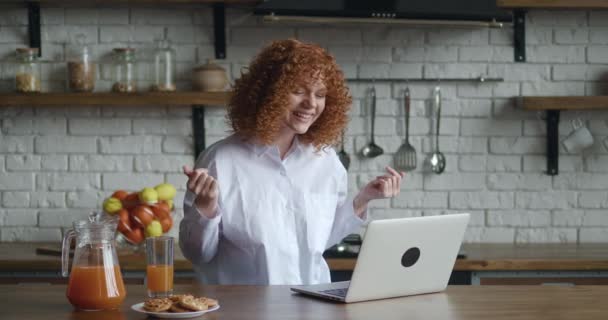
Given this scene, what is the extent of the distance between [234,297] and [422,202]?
6.40 ft

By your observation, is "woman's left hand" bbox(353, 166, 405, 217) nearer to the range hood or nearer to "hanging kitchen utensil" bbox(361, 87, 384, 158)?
the range hood

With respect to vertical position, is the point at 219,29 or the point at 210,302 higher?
the point at 219,29

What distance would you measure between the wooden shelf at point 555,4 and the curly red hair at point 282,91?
1291 millimetres

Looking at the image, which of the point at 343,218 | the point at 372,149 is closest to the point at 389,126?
the point at 372,149

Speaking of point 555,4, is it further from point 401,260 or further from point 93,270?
point 93,270

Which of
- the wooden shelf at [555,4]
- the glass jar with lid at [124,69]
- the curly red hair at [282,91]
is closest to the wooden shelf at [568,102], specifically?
the wooden shelf at [555,4]

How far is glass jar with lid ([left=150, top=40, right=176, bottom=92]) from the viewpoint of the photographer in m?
3.65

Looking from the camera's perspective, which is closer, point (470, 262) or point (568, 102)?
point (470, 262)

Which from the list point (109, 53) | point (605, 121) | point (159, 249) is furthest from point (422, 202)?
point (159, 249)

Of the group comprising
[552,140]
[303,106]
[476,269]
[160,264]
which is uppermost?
[303,106]

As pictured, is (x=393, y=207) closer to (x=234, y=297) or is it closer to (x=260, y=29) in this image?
(x=260, y=29)

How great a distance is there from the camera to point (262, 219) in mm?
2367

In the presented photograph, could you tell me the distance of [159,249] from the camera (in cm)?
187

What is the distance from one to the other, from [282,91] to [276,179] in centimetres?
25
